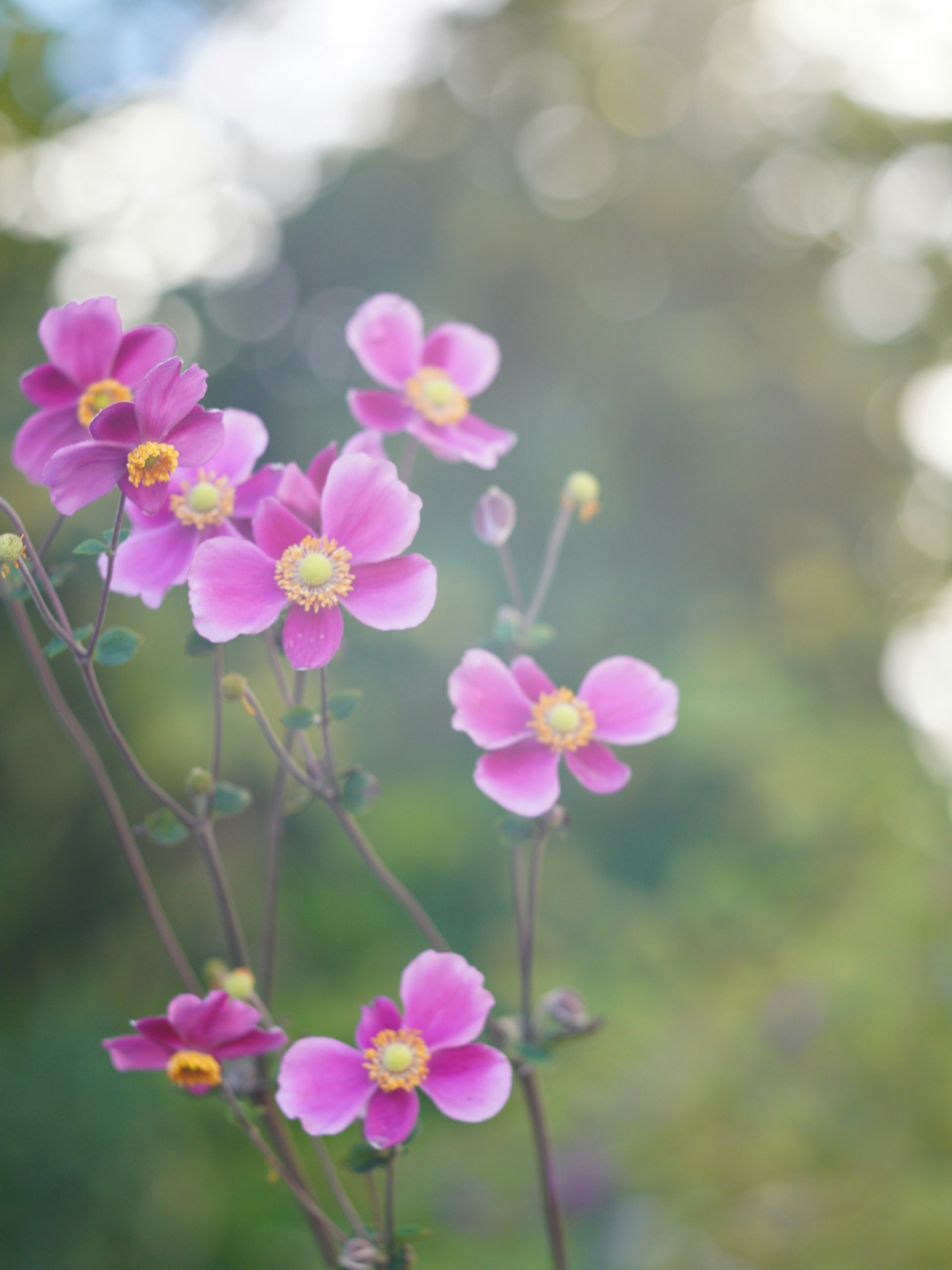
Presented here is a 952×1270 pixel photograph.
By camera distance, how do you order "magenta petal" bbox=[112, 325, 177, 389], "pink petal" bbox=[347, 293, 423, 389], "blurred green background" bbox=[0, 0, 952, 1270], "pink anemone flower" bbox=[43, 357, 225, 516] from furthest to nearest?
"blurred green background" bbox=[0, 0, 952, 1270] → "pink petal" bbox=[347, 293, 423, 389] → "magenta petal" bbox=[112, 325, 177, 389] → "pink anemone flower" bbox=[43, 357, 225, 516]

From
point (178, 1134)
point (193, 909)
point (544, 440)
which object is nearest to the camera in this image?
point (178, 1134)

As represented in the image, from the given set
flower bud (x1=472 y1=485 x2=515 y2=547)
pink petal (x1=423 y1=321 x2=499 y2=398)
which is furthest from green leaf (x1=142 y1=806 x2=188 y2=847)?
pink petal (x1=423 y1=321 x2=499 y2=398)

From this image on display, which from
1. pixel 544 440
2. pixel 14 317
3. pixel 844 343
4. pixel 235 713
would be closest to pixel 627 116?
pixel 844 343

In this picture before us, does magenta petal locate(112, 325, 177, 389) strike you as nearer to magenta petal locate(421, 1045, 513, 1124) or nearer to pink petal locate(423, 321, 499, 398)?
pink petal locate(423, 321, 499, 398)

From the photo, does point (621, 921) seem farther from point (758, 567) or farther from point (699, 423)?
point (699, 423)

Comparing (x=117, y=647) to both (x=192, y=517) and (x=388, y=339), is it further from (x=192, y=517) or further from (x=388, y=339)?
(x=388, y=339)
